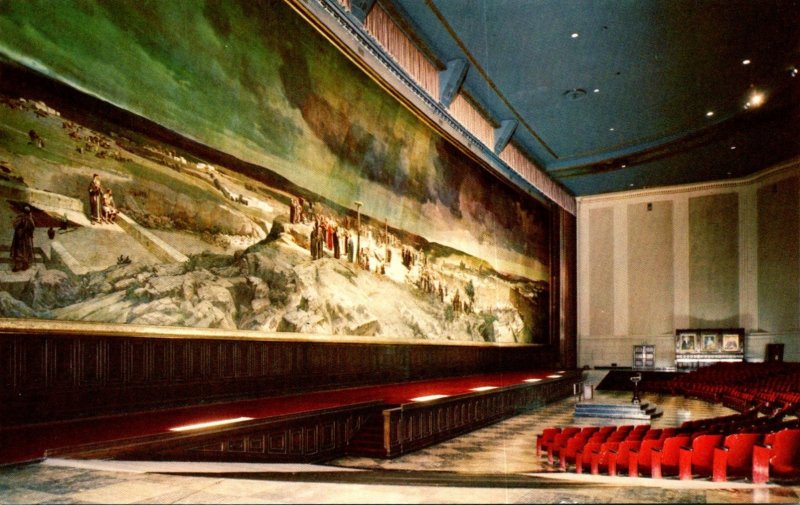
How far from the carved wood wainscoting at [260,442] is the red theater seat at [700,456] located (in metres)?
4.52

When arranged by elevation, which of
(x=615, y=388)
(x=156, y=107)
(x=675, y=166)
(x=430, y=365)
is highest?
(x=675, y=166)

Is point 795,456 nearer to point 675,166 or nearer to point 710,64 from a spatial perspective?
point 710,64

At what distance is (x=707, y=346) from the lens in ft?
79.9

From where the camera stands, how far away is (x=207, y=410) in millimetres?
8883

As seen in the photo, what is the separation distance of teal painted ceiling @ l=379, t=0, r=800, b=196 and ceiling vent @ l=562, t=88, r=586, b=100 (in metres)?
0.05

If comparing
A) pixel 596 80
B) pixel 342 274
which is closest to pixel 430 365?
pixel 342 274

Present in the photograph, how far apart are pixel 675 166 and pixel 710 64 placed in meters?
8.18

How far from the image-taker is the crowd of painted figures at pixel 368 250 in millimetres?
Result: 12258

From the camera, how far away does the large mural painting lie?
738 cm

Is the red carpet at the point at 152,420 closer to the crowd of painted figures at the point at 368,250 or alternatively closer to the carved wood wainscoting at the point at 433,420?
the carved wood wainscoting at the point at 433,420

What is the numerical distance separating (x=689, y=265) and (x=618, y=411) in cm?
1293

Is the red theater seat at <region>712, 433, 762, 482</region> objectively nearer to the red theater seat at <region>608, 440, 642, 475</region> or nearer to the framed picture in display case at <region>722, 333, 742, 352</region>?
the red theater seat at <region>608, 440, 642, 475</region>

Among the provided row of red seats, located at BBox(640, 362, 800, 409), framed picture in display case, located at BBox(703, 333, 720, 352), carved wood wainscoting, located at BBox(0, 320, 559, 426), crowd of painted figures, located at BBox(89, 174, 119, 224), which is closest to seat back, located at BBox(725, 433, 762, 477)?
carved wood wainscoting, located at BBox(0, 320, 559, 426)

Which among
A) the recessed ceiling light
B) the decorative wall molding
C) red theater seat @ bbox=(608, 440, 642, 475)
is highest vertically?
A: the recessed ceiling light
